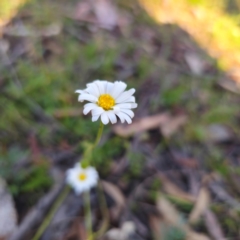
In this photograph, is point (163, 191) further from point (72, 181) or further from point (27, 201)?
point (27, 201)

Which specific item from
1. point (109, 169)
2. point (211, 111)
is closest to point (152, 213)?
point (109, 169)

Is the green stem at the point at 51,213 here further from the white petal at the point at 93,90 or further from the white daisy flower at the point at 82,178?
the white petal at the point at 93,90

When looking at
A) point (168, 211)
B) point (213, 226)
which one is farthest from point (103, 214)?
point (213, 226)

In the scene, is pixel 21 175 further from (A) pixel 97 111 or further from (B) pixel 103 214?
(A) pixel 97 111


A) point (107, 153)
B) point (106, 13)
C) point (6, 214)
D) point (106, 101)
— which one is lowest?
point (6, 214)

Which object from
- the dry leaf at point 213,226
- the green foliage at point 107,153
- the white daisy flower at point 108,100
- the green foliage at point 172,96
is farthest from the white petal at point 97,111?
the green foliage at point 172,96

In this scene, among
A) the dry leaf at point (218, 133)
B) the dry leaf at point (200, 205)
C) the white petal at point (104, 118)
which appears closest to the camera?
the white petal at point (104, 118)
